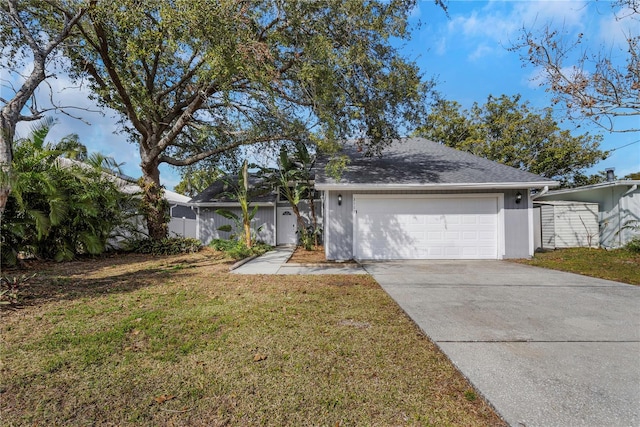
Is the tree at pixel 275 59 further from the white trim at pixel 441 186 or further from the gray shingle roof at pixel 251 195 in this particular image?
the gray shingle roof at pixel 251 195

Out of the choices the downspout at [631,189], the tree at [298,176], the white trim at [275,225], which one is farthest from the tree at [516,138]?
the white trim at [275,225]

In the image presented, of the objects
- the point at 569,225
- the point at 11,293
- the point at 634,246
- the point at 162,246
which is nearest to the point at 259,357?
the point at 11,293

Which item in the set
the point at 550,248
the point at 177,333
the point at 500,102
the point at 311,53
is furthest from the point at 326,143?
the point at 500,102

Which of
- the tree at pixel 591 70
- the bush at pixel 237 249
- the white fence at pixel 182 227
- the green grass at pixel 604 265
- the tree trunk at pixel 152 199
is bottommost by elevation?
the green grass at pixel 604 265

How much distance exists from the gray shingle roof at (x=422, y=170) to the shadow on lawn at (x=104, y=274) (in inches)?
169

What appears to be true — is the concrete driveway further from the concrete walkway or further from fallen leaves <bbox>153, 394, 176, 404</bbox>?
fallen leaves <bbox>153, 394, 176, 404</bbox>

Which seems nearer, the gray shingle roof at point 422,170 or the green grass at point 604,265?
the green grass at point 604,265

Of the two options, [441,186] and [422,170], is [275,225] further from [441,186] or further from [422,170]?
[441,186]

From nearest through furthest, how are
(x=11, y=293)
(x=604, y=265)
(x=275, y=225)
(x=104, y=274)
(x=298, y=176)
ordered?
(x=11, y=293)
(x=104, y=274)
(x=604, y=265)
(x=298, y=176)
(x=275, y=225)

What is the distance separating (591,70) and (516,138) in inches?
548

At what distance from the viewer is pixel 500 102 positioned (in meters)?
19.4

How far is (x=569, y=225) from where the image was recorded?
12523 mm

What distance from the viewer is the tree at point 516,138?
1823 cm

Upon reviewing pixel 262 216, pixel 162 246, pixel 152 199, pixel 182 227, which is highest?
pixel 152 199
